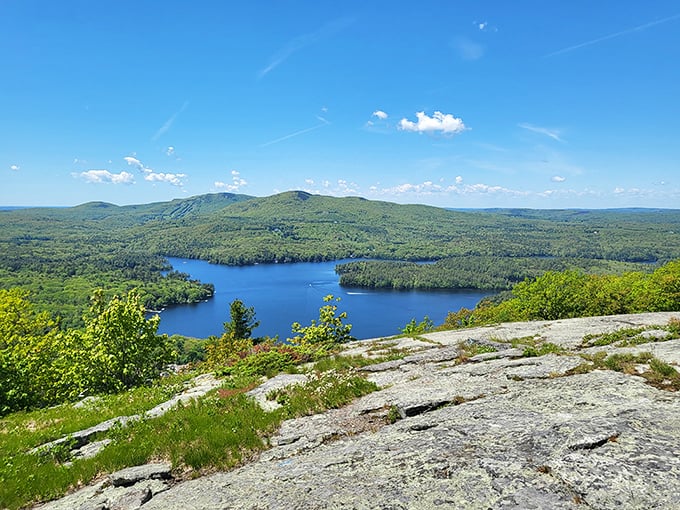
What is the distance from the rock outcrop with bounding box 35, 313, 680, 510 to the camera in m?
6.25

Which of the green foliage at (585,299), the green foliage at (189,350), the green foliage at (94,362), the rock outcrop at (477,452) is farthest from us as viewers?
Result: the green foliage at (189,350)

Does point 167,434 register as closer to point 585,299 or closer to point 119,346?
point 119,346

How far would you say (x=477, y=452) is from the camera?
7.59m

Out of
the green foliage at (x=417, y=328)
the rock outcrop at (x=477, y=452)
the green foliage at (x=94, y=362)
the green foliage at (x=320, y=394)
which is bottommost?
the green foliage at (x=417, y=328)

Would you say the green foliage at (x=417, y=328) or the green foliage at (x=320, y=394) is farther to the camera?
the green foliage at (x=417, y=328)

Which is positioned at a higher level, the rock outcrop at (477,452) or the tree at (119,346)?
the rock outcrop at (477,452)

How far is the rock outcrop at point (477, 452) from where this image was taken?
625 centimetres

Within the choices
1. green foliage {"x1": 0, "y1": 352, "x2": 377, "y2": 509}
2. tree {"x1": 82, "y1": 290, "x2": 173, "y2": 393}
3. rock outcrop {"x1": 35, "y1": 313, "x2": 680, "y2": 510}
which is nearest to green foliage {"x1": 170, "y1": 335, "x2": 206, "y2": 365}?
tree {"x1": 82, "y1": 290, "x2": 173, "y2": 393}

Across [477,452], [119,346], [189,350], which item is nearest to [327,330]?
[119,346]

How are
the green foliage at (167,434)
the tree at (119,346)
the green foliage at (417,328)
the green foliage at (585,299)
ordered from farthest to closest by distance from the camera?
1. the green foliage at (585,299)
2. the green foliage at (417,328)
3. the tree at (119,346)
4. the green foliage at (167,434)

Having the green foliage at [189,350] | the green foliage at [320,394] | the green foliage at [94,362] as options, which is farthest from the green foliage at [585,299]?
the green foliage at [189,350]

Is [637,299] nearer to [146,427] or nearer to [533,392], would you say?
[533,392]

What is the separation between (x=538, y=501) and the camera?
5.95 meters

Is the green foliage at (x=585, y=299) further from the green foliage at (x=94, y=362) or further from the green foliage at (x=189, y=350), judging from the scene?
the green foliage at (x=189, y=350)
